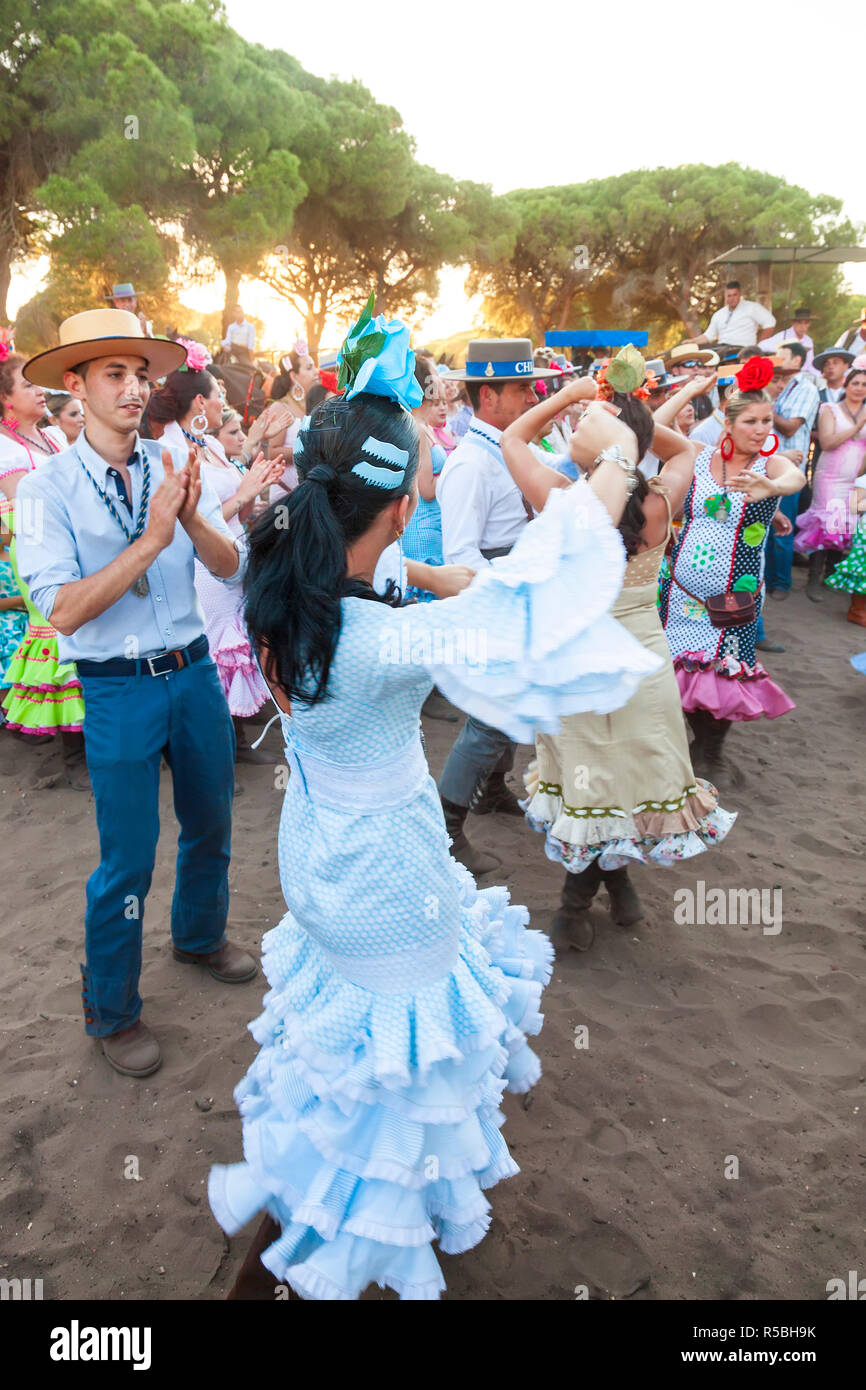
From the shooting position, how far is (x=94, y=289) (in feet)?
52.7

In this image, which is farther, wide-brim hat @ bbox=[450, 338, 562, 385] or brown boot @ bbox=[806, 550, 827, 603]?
brown boot @ bbox=[806, 550, 827, 603]

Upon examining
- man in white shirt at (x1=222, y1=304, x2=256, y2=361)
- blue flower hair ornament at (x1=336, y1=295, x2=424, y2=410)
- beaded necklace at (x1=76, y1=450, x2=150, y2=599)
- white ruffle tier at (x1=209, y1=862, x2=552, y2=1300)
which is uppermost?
man in white shirt at (x1=222, y1=304, x2=256, y2=361)

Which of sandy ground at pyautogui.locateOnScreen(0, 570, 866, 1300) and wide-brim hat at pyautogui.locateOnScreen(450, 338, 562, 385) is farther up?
wide-brim hat at pyautogui.locateOnScreen(450, 338, 562, 385)

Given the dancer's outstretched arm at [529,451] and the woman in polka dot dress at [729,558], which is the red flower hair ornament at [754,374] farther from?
the dancer's outstretched arm at [529,451]

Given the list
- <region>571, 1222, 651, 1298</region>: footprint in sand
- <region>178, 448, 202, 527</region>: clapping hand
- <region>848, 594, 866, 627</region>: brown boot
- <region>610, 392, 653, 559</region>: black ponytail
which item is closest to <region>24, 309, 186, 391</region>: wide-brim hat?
<region>178, 448, 202, 527</region>: clapping hand

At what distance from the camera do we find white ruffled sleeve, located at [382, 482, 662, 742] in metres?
1.37

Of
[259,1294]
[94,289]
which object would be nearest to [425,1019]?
[259,1294]

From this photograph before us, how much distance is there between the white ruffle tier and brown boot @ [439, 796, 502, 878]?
1995 millimetres

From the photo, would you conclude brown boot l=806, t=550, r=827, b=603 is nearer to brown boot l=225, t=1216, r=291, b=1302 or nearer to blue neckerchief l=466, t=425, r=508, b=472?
blue neckerchief l=466, t=425, r=508, b=472

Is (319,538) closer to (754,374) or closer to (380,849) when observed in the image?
(380,849)

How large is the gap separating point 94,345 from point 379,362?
53.8 inches

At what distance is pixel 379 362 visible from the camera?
1.58 meters
